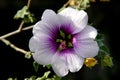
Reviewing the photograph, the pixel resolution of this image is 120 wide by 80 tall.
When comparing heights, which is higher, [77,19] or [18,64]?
[77,19]

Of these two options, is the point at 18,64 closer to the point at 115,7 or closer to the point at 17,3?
the point at 17,3

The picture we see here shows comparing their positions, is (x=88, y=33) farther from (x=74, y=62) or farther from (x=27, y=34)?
(x=27, y=34)

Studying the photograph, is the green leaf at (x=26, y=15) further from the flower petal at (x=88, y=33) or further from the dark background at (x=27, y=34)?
the dark background at (x=27, y=34)

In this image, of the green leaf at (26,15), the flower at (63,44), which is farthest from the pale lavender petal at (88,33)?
the green leaf at (26,15)

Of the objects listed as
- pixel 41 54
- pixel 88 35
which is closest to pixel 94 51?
pixel 88 35

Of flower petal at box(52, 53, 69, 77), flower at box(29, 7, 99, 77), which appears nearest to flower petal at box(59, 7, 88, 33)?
flower at box(29, 7, 99, 77)

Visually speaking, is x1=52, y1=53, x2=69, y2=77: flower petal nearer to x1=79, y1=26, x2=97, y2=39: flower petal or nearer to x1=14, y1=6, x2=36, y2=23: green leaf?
x1=79, y1=26, x2=97, y2=39: flower petal

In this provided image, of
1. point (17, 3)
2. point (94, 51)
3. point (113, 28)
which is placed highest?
point (94, 51)

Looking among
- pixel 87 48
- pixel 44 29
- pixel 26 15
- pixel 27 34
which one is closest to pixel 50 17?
pixel 44 29
